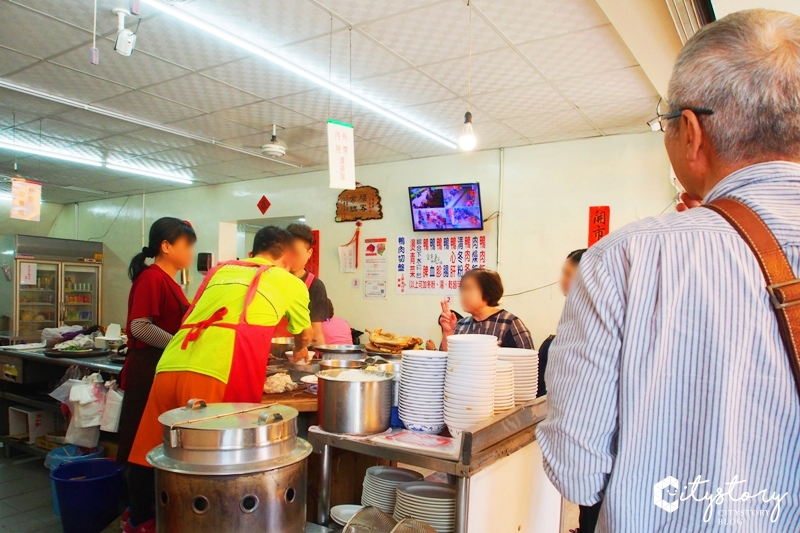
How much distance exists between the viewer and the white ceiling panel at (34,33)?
3059 millimetres

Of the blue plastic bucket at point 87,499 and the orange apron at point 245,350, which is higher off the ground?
the orange apron at point 245,350

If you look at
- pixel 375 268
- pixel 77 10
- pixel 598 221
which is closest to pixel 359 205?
pixel 375 268

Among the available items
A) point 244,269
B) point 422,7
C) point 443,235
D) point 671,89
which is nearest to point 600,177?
point 443,235

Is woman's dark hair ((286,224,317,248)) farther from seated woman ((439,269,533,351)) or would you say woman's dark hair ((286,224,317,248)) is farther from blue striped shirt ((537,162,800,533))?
blue striped shirt ((537,162,800,533))

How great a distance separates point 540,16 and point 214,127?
346 centimetres

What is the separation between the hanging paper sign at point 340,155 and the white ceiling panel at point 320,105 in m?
0.88

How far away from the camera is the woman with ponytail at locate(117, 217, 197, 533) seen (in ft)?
9.63

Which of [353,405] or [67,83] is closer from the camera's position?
[353,405]

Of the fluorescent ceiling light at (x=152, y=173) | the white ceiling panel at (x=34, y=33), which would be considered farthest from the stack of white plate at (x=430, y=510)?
the fluorescent ceiling light at (x=152, y=173)

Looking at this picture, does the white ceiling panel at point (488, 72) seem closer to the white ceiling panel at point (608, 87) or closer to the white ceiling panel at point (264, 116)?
the white ceiling panel at point (608, 87)

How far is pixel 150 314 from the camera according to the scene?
2.96m

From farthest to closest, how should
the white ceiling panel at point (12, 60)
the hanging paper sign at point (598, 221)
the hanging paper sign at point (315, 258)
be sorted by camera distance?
the hanging paper sign at point (315, 258), the hanging paper sign at point (598, 221), the white ceiling panel at point (12, 60)

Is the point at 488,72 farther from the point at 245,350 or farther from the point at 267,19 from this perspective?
the point at 245,350

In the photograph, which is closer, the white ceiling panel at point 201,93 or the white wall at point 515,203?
the white ceiling panel at point 201,93
